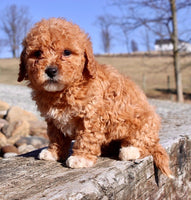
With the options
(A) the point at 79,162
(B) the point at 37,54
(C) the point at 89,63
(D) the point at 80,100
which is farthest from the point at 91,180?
(B) the point at 37,54

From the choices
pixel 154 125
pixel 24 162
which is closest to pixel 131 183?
pixel 154 125

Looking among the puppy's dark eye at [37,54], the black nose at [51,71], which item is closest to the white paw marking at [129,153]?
the black nose at [51,71]

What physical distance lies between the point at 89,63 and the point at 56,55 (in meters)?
0.36

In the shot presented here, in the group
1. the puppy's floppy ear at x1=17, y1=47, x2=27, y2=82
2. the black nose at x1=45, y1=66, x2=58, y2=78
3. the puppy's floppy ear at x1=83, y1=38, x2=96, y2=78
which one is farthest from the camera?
the puppy's floppy ear at x1=17, y1=47, x2=27, y2=82

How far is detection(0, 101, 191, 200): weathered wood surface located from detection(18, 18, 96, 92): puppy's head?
0.88 metres

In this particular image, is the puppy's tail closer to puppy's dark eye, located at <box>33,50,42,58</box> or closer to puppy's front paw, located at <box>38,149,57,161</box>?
puppy's front paw, located at <box>38,149,57,161</box>

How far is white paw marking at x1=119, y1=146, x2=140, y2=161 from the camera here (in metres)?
3.08

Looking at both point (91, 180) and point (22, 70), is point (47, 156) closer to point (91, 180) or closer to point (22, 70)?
point (91, 180)

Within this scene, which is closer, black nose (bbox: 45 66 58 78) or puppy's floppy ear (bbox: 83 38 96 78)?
black nose (bbox: 45 66 58 78)

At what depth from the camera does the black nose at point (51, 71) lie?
2570 millimetres

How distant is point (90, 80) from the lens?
2928 millimetres

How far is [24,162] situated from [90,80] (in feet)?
4.17

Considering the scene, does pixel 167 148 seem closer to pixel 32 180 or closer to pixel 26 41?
pixel 32 180

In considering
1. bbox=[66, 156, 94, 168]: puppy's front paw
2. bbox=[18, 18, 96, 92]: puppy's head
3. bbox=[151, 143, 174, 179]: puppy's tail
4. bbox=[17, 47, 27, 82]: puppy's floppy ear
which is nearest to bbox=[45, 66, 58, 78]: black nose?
bbox=[18, 18, 96, 92]: puppy's head
